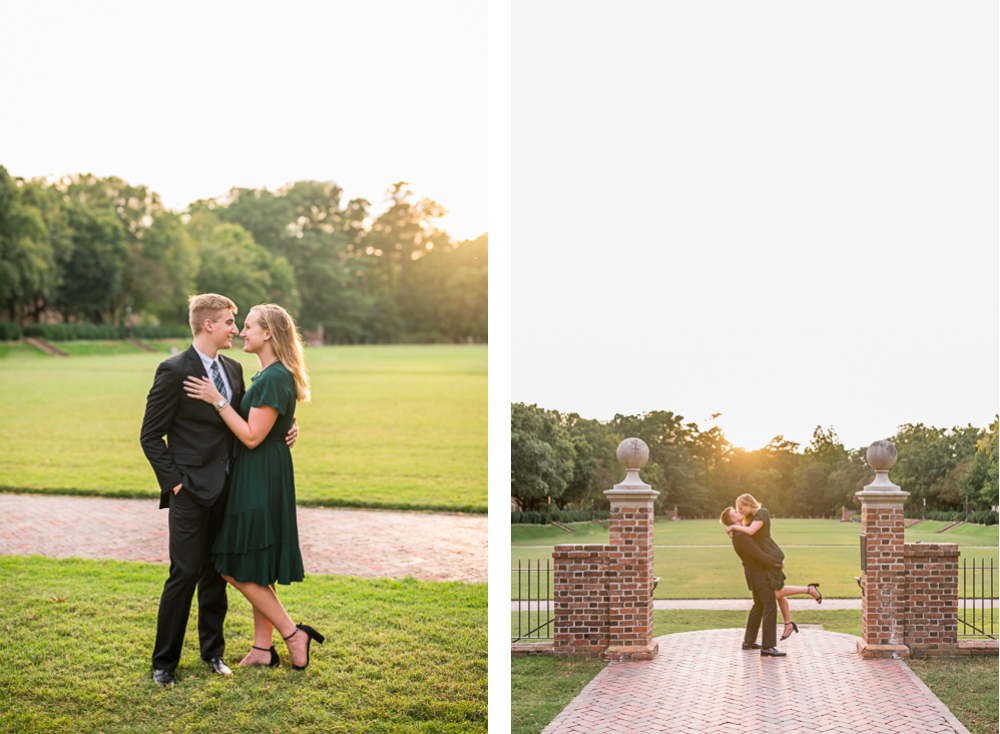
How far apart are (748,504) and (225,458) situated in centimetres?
295

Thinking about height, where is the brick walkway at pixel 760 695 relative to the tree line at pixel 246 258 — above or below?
below

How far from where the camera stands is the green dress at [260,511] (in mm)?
3414

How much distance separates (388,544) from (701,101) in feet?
13.8

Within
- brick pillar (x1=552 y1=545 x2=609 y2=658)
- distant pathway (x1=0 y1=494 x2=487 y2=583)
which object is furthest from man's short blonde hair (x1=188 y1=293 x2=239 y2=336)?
distant pathway (x1=0 y1=494 x2=487 y2=583)

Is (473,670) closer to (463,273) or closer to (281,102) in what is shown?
(281,102)

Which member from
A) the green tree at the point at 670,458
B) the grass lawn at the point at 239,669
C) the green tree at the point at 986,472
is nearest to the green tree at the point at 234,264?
the grass lawn at the point at 239,669

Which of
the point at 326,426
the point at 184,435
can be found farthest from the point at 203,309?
the point at 326,426

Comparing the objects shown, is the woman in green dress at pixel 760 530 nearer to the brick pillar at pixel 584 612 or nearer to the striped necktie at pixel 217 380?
the brick pillar at pixel 584 612

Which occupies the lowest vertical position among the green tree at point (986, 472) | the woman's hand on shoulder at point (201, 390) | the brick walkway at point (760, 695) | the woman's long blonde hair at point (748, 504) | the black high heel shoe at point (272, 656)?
the brick walkway at point (760, 695)

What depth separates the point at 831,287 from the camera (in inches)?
193

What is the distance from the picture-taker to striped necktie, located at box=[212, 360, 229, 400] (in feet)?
11.0

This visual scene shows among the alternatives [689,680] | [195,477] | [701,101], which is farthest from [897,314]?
[195,477]

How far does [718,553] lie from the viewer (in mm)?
5684

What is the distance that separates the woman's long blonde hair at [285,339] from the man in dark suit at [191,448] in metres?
0.15
